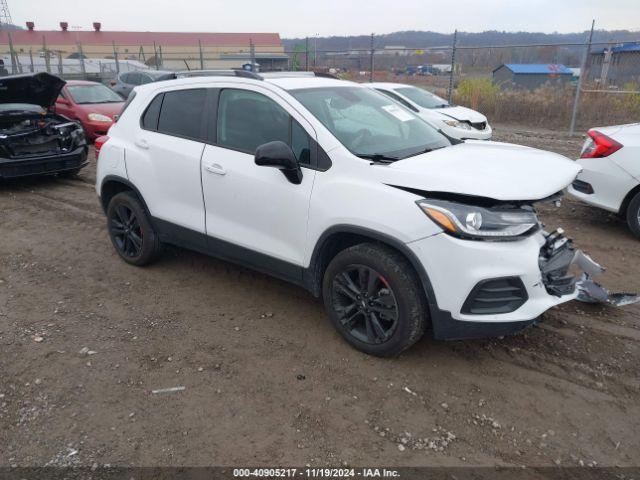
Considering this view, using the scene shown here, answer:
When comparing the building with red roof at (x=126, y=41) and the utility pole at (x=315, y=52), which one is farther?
the building with red roof at (x=126, y=41)

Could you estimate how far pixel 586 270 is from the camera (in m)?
3.88

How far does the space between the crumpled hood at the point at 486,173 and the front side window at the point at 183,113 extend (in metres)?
1.78

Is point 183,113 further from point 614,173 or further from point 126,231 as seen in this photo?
point 614,173

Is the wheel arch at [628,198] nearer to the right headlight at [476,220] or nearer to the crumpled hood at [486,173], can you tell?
the crumpled hood at [486,173]

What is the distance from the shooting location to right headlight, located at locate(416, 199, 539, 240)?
9.36ft

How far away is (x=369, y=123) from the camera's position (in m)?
3.79

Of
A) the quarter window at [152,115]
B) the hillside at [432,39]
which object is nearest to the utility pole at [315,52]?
the hillside at [432,39]

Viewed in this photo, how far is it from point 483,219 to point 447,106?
9.58 metres

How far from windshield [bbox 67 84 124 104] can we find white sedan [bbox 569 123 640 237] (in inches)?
415

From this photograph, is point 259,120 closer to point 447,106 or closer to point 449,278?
point 449,278

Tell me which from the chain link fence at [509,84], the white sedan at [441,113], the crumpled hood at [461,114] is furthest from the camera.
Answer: the chain link fence at [509,84]

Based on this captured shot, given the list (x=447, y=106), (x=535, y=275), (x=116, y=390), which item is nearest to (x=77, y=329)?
(x=116, y=390)

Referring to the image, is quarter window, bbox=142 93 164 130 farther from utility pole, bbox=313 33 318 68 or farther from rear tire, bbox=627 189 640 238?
utility pole, bbox=313 33 318 68

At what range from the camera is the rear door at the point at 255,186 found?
349cm
